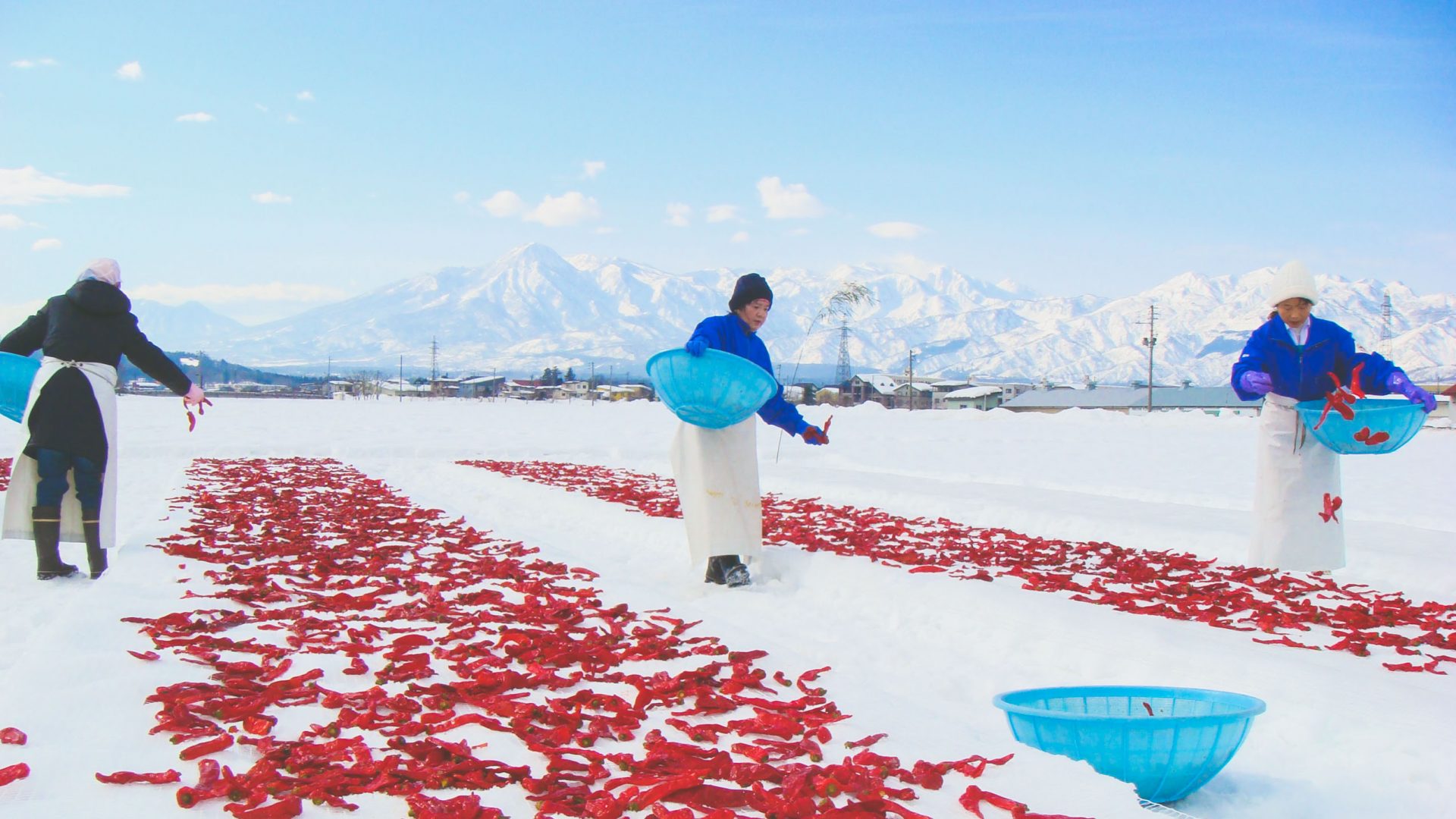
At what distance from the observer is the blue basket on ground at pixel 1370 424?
6.60 m

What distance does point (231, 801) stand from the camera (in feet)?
9.43

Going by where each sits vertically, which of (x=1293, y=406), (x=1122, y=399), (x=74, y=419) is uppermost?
(x=1122, y=399)

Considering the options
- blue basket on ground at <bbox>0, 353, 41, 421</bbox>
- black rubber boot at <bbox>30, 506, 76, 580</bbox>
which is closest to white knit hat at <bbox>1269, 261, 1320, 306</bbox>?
black rubber boot at <bbox>30, 506, 76, 580</bbox>

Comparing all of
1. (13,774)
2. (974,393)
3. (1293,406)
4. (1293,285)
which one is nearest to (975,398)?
(974,393)

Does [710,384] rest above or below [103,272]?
below

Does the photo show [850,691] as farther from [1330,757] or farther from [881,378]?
[881,378]

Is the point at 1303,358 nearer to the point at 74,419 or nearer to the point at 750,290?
the point at 750,290

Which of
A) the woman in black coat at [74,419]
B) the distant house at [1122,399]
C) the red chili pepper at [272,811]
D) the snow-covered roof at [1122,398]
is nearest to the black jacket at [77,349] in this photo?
the woman in black coat at [74,419]

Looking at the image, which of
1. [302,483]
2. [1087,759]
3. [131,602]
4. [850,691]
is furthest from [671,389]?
[302,483]

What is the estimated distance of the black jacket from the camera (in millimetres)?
6629

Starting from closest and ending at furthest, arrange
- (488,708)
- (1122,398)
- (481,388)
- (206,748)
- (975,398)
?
(206,748) → (488,708) → (975,398) → (1122,398) → (481,388)

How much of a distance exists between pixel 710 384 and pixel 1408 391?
14.8 feet

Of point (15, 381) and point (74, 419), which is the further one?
point (15, 381)

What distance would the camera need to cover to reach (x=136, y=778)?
2.95m
